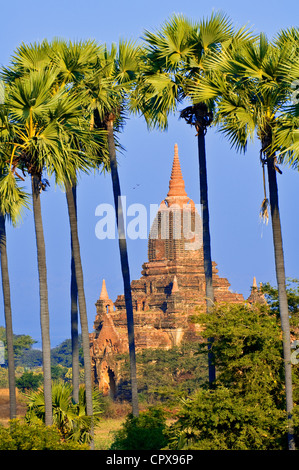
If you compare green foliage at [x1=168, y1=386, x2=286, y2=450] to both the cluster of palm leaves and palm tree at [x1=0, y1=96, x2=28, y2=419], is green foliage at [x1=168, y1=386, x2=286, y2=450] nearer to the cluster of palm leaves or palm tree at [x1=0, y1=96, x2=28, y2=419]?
the cluster of palm leaves

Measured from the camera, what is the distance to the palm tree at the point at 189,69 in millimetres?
25516

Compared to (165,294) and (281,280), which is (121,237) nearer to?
(281,280)

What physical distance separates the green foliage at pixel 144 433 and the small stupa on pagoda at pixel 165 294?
4933 cm

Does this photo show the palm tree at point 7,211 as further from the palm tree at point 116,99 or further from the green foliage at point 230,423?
the green foliage at point 230,423

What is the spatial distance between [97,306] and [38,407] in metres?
62.8

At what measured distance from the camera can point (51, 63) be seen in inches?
1041

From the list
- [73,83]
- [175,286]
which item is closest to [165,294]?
[175,286]

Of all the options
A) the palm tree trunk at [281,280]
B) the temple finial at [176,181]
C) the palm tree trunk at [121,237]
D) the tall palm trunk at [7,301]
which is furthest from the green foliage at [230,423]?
the temple finial at [176,181]

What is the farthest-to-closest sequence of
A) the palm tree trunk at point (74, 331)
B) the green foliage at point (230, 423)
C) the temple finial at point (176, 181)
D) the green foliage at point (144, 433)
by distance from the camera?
1. the temple finial at point (176, 181)
2. the palm tree trunk at point (74, 331)
3. the green foliage at point (144, 433)
4. the green foliage at point (230, 423)

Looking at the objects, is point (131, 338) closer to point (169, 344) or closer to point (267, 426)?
point (267, 426)

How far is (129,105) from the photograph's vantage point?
28.2 metres
